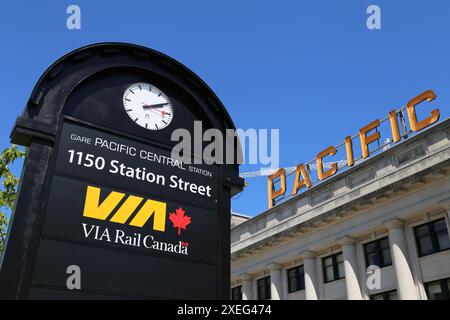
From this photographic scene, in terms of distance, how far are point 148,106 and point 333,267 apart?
2718cm

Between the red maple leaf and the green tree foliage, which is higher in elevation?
the green tree foliage

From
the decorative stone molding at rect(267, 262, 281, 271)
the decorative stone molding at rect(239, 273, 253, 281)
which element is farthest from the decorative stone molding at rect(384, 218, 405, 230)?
the decorative stone molding at rect(239, 273, 253, 281)

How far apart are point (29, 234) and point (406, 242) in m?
25.4

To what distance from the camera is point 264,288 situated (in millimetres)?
37031

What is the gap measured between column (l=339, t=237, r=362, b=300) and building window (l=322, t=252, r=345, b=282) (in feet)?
4.42

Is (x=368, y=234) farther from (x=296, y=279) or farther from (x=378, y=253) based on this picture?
(x=296, y=279)

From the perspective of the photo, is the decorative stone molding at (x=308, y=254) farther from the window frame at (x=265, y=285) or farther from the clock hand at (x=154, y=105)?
the clock hand at (x=154, y=105)

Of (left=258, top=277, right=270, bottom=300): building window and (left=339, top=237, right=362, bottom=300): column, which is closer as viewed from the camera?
(left=339, top=237, right=362, bottom=300): column

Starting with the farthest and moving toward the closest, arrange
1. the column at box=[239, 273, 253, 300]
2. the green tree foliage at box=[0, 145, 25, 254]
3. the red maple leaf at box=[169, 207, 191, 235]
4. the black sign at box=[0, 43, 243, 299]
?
the column at box=[239, 273, 253, 300] → the green tree foliage at box=[0, 145, 25, 254] → the red maple leaf at box=[169, 207, 191, 235] → the black sign at box=[0, 43, 243, 299]

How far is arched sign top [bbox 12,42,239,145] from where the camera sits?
584 cm

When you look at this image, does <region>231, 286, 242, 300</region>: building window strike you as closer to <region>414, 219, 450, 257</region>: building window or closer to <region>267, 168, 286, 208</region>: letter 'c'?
<region>267, 168, 286, 208</region>: letter 'c'

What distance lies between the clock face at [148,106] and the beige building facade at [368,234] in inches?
829

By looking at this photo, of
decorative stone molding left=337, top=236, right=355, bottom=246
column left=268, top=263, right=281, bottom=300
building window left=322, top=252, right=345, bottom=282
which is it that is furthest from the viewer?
column left=268, top=263, right=281, bottom=300

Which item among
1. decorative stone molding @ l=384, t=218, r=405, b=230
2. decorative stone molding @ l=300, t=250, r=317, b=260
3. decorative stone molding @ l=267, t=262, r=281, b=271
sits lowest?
decorative stone molding @ l=267, t=262, r=281, b=271
